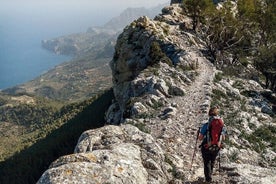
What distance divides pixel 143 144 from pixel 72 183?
8424 mm

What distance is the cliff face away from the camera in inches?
742

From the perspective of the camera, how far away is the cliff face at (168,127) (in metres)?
18.9

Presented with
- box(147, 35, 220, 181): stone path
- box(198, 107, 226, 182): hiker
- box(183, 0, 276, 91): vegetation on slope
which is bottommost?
box(147, 35, 220, 181): stone path

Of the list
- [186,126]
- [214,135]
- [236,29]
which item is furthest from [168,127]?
[236,29]

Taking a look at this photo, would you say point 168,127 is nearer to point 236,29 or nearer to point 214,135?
point 214,135

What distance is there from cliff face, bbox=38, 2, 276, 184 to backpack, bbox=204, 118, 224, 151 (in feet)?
8.23

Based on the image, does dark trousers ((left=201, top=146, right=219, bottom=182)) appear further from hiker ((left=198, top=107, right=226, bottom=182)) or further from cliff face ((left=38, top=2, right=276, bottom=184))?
cliff face ((left=38, top=2, right=276, bottom=184))

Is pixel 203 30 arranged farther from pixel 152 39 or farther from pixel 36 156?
pixel 36 156

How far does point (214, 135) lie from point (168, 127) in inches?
419

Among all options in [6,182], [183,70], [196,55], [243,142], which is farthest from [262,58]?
[6,182]

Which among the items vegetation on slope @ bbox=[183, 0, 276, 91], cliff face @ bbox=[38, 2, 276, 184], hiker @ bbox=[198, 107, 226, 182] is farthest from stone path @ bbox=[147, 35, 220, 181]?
vegetation on slope @ bbox=[183, 0, 276, 91]

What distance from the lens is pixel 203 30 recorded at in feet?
248

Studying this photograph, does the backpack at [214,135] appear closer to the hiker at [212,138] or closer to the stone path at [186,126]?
the hiker at [212,138]

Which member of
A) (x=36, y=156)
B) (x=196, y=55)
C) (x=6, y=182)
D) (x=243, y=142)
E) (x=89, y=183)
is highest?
(x=196, y=55)
